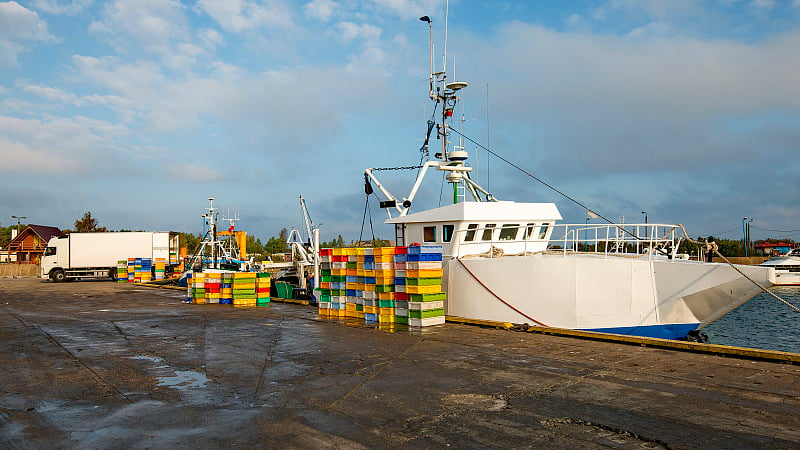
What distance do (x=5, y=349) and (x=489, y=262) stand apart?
1097cm

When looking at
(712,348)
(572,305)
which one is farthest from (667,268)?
(712,348)

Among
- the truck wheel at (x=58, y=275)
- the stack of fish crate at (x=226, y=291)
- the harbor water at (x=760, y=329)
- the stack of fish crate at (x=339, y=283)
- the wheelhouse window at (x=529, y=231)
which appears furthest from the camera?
the truck wheel at (x=58, y=275)

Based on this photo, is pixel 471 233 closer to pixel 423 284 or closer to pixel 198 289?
pixel 423 284

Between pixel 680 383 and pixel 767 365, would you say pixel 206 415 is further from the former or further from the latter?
pixel 767 365

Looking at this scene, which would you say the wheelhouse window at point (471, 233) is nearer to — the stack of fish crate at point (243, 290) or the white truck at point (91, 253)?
the stack of fish crate at point (243, 290)

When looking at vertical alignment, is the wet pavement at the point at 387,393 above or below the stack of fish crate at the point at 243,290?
below

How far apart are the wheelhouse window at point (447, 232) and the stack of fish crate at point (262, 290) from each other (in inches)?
324

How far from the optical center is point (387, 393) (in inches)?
285

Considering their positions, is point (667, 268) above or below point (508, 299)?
above

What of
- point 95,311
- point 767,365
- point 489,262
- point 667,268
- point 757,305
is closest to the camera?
point 767,365

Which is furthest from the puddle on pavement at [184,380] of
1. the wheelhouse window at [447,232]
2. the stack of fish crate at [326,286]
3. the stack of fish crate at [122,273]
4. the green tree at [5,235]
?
the green tree at [5,235]

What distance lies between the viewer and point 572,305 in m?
12.6

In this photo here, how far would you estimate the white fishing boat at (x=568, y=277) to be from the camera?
11750 millimetres

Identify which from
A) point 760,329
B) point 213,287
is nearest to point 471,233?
point 213,287
